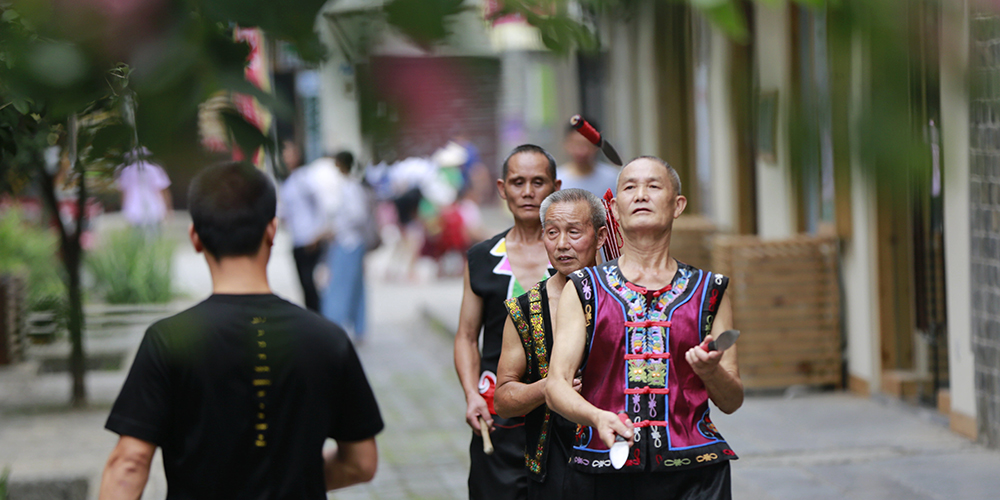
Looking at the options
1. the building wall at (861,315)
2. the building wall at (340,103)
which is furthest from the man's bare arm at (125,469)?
the building wall at (861,315)

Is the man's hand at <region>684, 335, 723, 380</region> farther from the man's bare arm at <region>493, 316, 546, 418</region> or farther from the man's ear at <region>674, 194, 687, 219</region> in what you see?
the man's bare arm at <region>493, 316, 546, 418</region>

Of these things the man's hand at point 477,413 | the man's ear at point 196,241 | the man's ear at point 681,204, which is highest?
the man's ear at point 681,204

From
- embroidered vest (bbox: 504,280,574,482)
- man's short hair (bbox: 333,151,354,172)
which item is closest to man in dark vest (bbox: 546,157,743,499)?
embroidered vest (bbox: 504,280,574,482)

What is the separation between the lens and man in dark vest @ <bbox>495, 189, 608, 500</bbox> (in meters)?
3.41

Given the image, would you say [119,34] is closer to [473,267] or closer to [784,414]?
[473,267]

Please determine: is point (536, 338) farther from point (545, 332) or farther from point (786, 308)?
point (786, 308)

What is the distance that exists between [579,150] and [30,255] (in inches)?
334

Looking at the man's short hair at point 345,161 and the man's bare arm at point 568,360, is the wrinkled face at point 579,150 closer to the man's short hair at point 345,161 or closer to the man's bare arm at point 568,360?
the man's bare arm at point 568,360

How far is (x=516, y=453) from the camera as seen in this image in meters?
3.86

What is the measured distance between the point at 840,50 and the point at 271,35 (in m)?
0.46

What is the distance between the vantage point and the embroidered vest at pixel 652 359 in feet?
10.0

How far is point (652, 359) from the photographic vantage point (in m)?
3.06

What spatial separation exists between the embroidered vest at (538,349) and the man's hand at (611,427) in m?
0.53

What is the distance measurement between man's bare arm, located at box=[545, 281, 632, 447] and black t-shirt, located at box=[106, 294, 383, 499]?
52 centimetres
